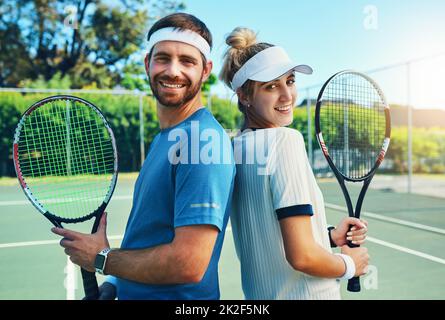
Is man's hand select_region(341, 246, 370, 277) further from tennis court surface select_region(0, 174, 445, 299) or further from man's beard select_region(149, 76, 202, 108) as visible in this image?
tennis court surface select_region(0, 174, 445, 299)

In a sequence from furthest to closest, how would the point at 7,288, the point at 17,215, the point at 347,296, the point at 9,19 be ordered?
the point at 9,19 → the point at 17,215 → the point at 7,288 → the point at 347,296

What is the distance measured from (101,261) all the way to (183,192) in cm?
30

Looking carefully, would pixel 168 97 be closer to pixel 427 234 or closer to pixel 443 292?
pixel 443 292

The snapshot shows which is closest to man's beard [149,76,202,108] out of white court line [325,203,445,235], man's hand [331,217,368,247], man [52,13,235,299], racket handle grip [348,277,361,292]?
man [52,13,235,299]

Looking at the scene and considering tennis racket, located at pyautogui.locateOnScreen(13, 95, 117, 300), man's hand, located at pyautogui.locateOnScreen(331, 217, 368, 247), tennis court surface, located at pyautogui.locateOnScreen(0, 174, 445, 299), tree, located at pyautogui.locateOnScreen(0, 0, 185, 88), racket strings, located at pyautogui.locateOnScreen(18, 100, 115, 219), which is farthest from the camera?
tree, located at pyautogui.locateOnScreen(0, 0, 185, 88)

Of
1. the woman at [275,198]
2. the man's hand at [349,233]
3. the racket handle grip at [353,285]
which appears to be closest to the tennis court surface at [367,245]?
the racket handle grip at [353,285]

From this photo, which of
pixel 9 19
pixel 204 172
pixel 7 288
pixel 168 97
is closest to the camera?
pixel 204 172

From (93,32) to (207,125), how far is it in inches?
743

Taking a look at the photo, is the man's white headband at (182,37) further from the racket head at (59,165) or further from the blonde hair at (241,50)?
the racket head at (59,165)

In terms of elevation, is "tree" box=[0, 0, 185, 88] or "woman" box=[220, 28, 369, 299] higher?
"tree" box=[0, 0, 185, 88]

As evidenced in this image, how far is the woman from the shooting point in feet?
3.98

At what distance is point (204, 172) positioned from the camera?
45.4 inches

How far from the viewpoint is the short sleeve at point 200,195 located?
115cm
